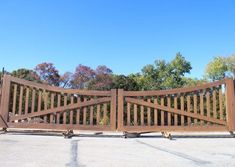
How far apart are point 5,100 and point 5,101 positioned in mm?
23

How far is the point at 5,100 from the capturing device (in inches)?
251

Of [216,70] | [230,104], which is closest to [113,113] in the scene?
[230,104]

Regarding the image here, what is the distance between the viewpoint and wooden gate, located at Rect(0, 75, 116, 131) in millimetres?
6211

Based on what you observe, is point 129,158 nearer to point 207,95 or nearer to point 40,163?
point 40,163

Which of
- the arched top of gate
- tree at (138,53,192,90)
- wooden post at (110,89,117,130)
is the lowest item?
wooden post at (110,89,117,130)

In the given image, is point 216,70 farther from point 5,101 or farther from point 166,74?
point 5,101

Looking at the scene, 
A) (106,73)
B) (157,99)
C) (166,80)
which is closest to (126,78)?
(106,73)

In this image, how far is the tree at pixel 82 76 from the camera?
94.9 ft

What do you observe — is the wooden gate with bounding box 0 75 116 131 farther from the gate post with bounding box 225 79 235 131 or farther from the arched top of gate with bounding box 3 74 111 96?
the gate post with bounding box 225 79 235 131

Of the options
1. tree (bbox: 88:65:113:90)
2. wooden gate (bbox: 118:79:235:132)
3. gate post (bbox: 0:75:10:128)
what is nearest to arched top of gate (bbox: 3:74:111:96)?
gate post (bbox: 0:75:10:128)

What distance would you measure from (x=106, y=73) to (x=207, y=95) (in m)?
22.6

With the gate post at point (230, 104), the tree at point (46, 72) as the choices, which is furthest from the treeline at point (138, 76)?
the gate post at point (230, 104)

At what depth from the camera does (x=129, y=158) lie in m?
3.07

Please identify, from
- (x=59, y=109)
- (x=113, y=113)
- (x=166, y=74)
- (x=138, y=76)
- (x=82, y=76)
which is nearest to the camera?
(x=113, y=113)
